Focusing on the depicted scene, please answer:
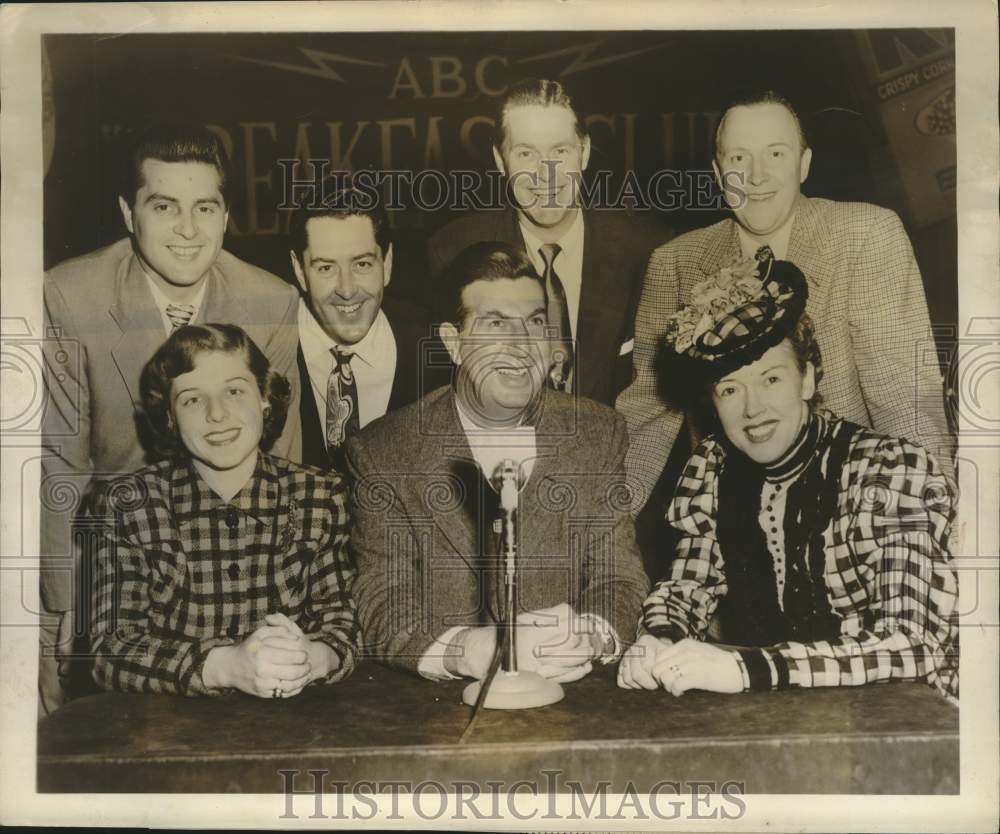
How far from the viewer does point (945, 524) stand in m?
3.39

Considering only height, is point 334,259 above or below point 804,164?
below

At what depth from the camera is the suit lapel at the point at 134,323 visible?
3.45 meters

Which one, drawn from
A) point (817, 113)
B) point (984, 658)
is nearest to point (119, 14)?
point (817, 113)

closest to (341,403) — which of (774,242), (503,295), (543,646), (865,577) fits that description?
(503,295)

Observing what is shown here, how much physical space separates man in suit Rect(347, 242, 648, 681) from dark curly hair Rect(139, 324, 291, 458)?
0.27 metres

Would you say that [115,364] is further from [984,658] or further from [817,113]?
[984,658]

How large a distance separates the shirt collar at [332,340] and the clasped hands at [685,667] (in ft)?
3.97

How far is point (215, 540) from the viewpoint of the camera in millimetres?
3393

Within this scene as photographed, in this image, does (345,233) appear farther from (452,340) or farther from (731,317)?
(731,317)

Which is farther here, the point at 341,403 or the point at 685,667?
the point at 341,403

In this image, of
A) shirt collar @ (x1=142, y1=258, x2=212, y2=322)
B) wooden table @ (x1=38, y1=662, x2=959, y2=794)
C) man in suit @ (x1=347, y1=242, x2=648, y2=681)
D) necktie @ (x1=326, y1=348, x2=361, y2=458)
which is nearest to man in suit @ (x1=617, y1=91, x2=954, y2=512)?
man in suit @ (x1=347, y1=242, x2=648, y2=681)

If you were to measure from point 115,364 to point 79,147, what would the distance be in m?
0.69

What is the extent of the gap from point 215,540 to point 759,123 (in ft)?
6.88

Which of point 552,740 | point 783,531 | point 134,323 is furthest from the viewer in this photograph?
point 134,323
